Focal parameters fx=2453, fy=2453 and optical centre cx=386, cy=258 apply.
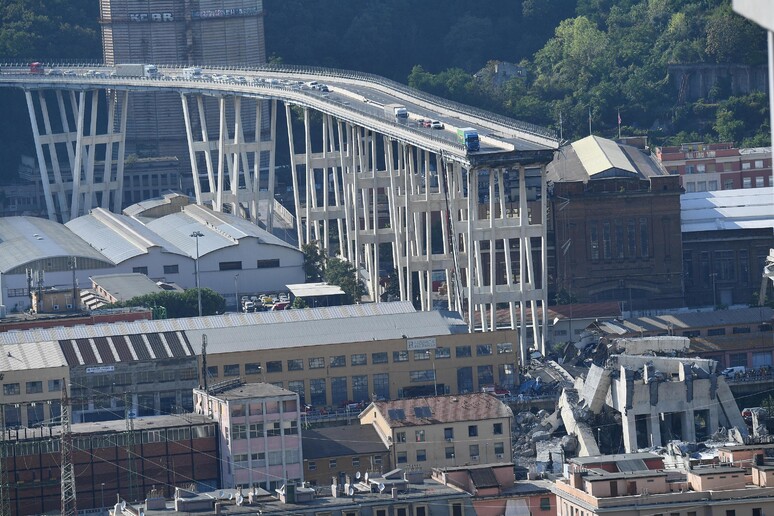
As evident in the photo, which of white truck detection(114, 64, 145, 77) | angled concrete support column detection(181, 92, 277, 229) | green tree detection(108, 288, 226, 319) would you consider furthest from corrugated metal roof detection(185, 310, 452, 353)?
white truck detection(114, 64, 145, 77)

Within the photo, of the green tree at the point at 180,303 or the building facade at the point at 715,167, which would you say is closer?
the green tree at the point at 180,303

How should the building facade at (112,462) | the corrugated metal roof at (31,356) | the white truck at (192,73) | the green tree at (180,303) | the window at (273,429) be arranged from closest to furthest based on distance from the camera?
the building facade at (112,462) → the window at (273,429) → the corrugated metal roof at (31,356) → the green tree at (180,303) → the white truck at (192,73)

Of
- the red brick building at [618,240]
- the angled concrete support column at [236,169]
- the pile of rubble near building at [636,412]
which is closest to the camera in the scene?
the pile of rubble near building at [636,412]

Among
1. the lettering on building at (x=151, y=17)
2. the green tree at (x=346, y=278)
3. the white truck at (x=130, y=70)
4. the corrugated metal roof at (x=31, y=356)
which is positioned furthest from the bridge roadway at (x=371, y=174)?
the corrugated metal roof at (x=31, y=356)

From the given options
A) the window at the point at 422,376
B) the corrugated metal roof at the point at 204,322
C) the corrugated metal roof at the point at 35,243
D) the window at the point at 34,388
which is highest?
the corrugated metal roof at the point at 35,243

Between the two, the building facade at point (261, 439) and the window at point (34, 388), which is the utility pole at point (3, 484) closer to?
the building facade at point (261, 439)

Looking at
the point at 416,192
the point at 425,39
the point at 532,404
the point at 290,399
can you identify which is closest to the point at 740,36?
the point at 425,39

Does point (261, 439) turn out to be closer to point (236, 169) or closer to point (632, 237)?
point (632, 237)

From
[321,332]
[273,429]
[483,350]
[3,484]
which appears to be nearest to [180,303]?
[321,332]
